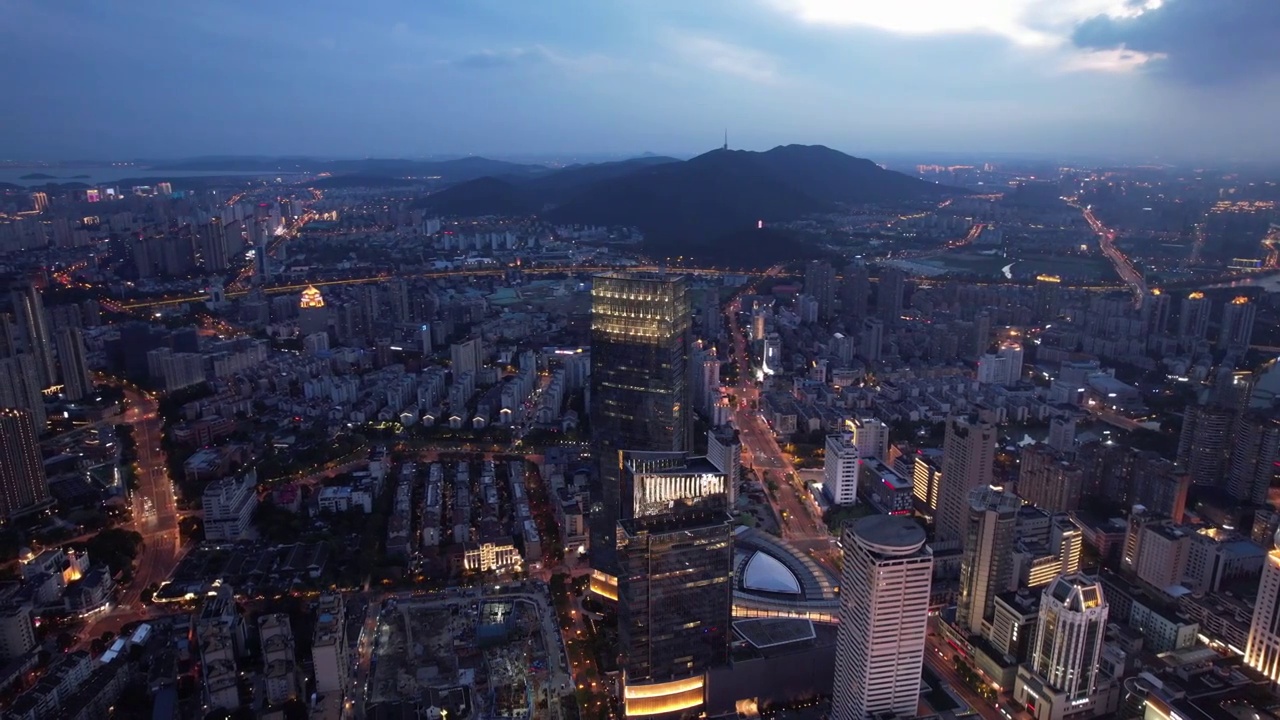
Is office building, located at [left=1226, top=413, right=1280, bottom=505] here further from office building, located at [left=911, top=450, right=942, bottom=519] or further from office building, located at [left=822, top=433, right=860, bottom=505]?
office building, located at [left=822, top=433, right=860, bottom=505]

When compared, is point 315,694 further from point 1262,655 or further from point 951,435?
point 1262,655

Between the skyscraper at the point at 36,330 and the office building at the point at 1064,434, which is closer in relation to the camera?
the office building at the point at 1064,434

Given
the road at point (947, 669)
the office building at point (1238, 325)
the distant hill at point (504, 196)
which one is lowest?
→ the road at point (947, 669)

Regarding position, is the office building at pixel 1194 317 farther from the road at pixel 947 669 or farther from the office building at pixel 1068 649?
the office building at pixel 1068 649

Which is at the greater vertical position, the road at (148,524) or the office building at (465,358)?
the office building at (465,358)

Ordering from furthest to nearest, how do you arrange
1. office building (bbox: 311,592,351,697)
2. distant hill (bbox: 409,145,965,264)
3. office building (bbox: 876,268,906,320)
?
distant hill (bbox: 409,145,965,264)
office building (bbox: 876,268,906,320)
office building (bbox: 311,592,351,697)

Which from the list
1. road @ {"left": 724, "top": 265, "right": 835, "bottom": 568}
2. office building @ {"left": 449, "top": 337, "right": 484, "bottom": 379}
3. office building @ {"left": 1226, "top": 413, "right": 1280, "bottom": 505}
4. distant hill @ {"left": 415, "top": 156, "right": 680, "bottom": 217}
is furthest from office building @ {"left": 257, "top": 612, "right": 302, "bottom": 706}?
distant hill @ {"left": 415, "top": 156, "right": 680, "bottom": 217}

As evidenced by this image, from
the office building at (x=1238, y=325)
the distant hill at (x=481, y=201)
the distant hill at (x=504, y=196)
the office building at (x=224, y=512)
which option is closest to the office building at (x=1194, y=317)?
the office building at (x=1238, y=325)

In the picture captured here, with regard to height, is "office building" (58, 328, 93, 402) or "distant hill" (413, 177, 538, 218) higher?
"distant hill" (413, 177, 538, 218)
